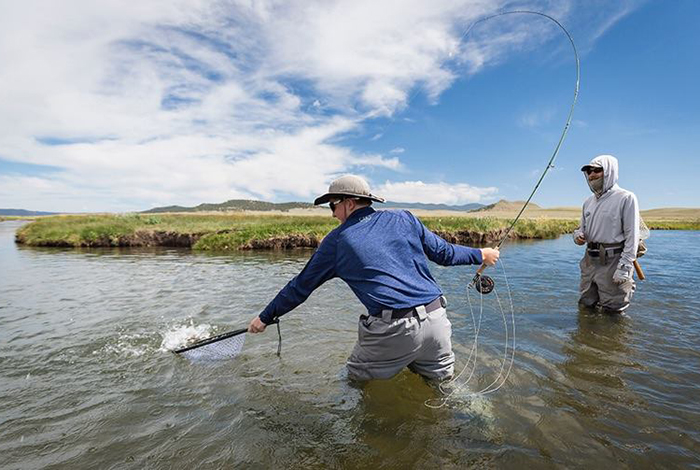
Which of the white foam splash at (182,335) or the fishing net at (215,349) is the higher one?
the fishing net at (215,349)

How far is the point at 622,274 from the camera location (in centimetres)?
645

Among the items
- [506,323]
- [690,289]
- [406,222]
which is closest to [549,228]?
[690,289]

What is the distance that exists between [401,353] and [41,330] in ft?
27.4

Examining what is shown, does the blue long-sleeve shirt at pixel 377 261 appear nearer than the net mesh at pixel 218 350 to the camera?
Yes

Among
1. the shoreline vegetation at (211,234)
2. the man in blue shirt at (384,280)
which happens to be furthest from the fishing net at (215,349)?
the shoreline vegetation at (211,234)

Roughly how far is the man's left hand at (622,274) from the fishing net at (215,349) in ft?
21.8

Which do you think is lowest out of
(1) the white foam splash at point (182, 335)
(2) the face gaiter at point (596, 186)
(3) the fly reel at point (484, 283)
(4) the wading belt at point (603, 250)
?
(1) the white foam splash at point (182, 335)

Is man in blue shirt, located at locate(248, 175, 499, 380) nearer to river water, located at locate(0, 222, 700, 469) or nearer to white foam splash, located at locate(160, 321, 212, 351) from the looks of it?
river water, located at locate(0, 222, 700, 469)

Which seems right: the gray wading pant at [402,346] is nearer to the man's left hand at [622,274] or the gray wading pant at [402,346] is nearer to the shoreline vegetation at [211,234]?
the man's left hand at [622,274]

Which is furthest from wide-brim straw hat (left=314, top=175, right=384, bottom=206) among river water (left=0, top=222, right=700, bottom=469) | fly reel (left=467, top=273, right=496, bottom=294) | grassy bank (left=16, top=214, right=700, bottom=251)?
grassy bank (left=16, top=214, right=700, bottom=251)

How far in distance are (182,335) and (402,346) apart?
18.8 ft

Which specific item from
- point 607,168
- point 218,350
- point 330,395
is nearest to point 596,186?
point 607,168

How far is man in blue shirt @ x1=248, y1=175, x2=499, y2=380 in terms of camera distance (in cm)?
359

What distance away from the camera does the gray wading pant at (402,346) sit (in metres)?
3.62
